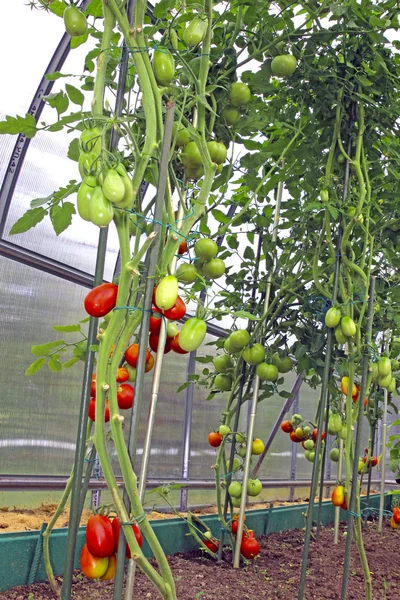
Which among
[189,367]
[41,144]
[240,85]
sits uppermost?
[41,144]

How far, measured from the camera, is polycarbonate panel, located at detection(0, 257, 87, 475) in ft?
8.91

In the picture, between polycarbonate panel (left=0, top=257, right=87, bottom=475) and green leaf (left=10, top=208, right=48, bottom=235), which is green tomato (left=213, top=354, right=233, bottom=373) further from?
green leaf (left=10, top=208, right=48, bottom=235)

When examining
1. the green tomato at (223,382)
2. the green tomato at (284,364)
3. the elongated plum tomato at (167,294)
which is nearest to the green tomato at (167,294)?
the elongated plum tomato at (167,294)

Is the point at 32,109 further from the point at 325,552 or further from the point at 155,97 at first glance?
the point at 325,552

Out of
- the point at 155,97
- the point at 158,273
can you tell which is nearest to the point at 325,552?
the point at 158,273

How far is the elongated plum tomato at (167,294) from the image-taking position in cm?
95

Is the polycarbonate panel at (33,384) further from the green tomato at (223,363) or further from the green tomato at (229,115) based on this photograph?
the green tomato at (229,115)

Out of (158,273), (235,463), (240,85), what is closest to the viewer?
(158,273)

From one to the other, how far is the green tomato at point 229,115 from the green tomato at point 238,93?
19mm

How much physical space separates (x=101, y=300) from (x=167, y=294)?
116 mm

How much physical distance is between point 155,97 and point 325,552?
218cm

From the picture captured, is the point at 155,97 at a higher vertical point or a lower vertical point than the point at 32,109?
lower

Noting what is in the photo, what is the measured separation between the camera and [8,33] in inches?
101

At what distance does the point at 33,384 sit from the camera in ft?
9.32
